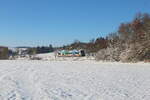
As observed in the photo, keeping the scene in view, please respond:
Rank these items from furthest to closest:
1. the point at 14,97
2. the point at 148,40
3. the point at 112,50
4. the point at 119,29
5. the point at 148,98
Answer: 1. the point at 119,29
2. the point at 112,50
3. the point at 148,40
4. the point at 148,98
5. the point at 14,97

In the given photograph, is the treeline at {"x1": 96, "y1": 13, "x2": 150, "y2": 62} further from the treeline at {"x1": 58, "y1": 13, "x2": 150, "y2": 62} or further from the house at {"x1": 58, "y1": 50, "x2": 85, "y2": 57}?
the house at {"x1": 58, "y1": 50, "x2": 85, "y2": 57}

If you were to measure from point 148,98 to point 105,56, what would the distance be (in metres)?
29.9

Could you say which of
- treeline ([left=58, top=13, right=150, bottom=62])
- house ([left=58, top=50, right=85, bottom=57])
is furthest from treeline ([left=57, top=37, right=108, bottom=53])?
treeline ([left=58, top=13, right=150, bottom=62])

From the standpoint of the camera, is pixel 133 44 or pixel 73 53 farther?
pixel 73 53

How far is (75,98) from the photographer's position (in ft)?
24.1

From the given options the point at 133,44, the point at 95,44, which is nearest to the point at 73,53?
the point at 95,44

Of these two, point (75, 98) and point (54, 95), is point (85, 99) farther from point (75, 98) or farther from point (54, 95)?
point (54, 95)

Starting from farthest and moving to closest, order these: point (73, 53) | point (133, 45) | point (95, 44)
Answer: point (95, 44) < point (73, 53) < point (133, 45)

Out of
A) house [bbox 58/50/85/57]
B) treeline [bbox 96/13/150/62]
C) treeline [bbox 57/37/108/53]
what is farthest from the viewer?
house [bbox 58/50/85/57]

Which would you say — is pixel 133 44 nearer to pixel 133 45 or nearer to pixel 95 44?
pixel 133 45

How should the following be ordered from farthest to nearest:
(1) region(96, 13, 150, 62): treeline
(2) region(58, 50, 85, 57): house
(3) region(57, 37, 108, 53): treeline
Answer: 1. (2) region(58, 50, 85, 57): house
2. (3) region(57, 37, 108, 53): treeline
3. (1) region(96, 13, 150, 62): treeline

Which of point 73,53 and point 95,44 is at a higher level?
point 95,44

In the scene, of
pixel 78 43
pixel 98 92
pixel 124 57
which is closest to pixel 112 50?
pixel 124 57

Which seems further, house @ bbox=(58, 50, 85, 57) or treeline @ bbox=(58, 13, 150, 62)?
house @ bbox=(58, 50, 85, 57)
